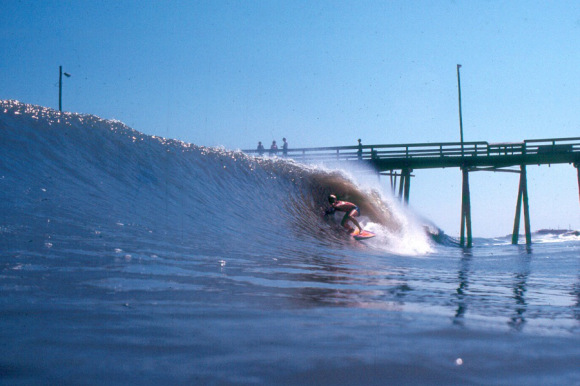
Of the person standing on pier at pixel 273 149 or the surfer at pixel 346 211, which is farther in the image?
the person standing on pier at pixel 273 149

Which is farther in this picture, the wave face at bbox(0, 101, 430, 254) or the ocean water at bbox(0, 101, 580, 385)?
the wave face at bbox(0, 101, 430, 254)

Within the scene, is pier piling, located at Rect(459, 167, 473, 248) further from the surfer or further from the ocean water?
the ocean water

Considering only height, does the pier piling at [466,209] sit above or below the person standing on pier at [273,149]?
below

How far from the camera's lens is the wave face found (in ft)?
16.5

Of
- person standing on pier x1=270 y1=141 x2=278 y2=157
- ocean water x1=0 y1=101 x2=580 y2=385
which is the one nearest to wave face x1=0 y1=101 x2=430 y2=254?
ocean water x1=0 y1=101 x2=580 y2=385

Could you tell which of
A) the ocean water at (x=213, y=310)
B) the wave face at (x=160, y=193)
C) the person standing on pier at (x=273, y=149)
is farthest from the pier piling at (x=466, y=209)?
the ocean water at (x=213, y=310)

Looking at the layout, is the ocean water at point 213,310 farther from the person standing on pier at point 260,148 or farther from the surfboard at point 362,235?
the person standing on pier at point 260,148

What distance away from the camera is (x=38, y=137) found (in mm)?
8031

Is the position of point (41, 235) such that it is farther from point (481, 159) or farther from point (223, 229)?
point (481, 159)

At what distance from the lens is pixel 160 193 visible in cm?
789

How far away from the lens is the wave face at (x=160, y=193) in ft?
16.5

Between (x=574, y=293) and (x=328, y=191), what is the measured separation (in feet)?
36.9

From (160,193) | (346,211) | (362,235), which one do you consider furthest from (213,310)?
Answer: (346,211)

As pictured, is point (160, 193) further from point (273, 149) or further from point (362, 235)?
point (273, 149)
